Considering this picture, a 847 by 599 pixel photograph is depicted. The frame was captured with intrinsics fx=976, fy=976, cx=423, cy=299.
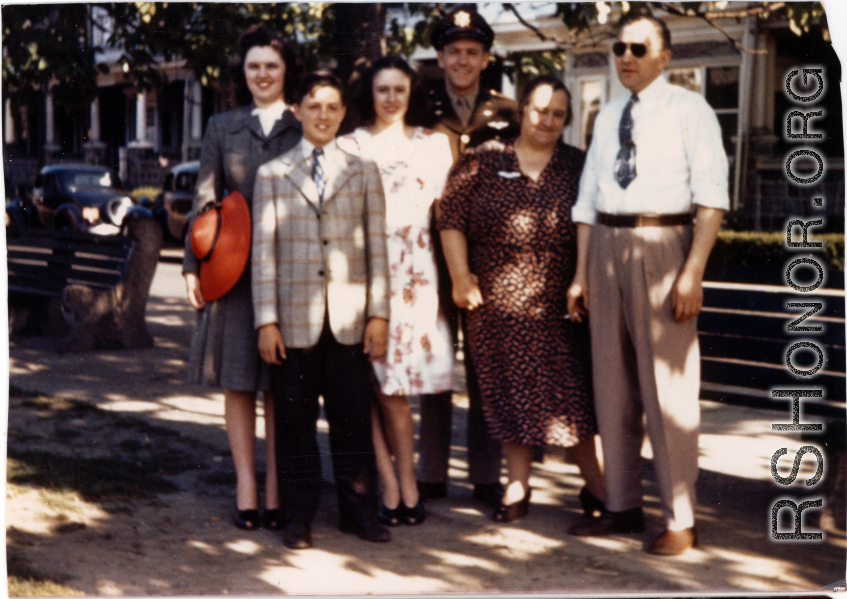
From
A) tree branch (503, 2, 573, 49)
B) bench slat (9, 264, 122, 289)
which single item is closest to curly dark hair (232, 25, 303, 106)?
tree branch (503, 2, 573, 49)

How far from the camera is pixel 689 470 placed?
12.7ft

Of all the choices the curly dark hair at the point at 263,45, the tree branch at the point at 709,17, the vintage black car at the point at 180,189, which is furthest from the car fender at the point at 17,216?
the tree branch at the point at 709,17

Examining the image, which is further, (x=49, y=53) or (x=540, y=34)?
(x=540, y=34)

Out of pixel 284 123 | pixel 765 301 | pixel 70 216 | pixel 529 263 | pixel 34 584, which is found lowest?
pixel 34 584

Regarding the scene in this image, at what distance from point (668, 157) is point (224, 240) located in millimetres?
1786

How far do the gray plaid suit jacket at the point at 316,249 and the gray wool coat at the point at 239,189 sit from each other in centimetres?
16

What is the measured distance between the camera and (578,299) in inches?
158

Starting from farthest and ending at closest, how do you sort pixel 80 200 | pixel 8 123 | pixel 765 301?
pixel 80 200, pixel 8 123, pixel 765 301

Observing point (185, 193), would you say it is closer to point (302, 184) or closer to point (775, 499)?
point (302, 184)

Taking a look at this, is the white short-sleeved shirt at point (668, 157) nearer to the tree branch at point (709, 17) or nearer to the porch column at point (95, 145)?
the tree branch at point (709, 17)

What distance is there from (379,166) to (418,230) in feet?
1.05

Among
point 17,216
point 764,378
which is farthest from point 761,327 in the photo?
point 17,216

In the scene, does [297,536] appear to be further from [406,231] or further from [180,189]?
[180,189]

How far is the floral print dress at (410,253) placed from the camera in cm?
416
